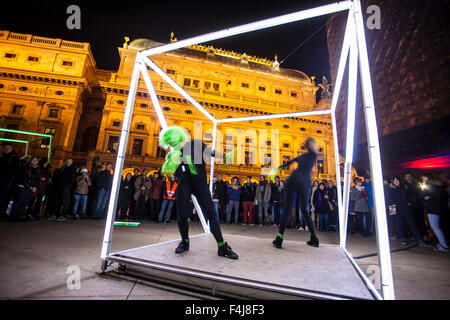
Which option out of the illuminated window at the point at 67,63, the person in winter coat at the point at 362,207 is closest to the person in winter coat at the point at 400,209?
the person in winter coat at the point at 362,207

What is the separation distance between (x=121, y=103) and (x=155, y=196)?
2138 cm

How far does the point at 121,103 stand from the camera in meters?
24.3

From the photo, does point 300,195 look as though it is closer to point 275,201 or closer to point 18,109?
point 275,201

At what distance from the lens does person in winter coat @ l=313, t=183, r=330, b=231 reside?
23.3 feet

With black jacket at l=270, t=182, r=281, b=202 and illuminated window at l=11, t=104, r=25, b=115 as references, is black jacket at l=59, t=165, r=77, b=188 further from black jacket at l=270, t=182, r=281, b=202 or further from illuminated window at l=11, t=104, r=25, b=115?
illuminated window at l=11, t=104, r=25, b=115

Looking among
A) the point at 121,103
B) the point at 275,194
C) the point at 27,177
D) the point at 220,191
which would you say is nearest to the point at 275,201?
the point at 275,194

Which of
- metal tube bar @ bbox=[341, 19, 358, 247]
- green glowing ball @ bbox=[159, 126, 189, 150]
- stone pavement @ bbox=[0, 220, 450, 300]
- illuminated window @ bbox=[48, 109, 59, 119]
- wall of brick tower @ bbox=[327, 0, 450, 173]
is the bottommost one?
stone pavement @ bbox=[0, 220, 450, 300]

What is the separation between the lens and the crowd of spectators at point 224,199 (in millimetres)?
4539

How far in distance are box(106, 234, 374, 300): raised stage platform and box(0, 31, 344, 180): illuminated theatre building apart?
1759cm

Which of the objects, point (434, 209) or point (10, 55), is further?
point (10, 55)

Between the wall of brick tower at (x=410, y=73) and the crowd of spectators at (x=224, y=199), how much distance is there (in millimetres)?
2150

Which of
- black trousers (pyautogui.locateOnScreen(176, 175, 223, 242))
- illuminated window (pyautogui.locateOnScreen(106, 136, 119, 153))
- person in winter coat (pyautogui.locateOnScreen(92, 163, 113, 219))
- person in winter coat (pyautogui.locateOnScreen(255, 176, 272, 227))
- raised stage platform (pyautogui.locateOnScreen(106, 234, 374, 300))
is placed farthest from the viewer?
illuminated window (pyautogui.locateOnScreen(106, 136, 119, 153))

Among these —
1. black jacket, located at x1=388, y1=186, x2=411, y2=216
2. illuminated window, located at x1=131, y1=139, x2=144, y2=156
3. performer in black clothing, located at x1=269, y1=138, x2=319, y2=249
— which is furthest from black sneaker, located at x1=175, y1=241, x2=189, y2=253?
illuminated window, located at x1=131, y1=139, x2=144, y2=156

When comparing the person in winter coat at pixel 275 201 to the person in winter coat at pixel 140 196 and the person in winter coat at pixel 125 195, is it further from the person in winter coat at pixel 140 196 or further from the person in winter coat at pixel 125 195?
the person in winter coat at pixel 125 195
